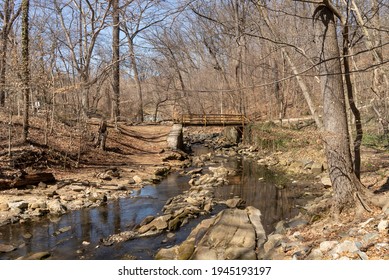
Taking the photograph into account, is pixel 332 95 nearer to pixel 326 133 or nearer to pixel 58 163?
pixel 326 133

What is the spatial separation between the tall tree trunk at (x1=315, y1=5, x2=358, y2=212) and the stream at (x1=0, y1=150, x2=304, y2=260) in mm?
2097

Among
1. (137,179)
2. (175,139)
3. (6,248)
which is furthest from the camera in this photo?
(175,139)

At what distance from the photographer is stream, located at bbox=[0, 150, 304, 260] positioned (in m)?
6.89

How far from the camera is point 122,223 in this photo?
28.5 feet

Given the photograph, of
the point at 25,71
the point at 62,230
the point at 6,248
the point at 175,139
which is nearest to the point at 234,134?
the point at 175,139

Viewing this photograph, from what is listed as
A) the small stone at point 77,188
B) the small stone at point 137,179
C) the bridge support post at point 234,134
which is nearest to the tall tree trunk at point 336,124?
the small stone at point 77,188

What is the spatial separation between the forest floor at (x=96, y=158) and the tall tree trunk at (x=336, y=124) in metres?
0.48

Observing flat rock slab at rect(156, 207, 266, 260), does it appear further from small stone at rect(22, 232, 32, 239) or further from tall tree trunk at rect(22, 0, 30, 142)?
tall tree trunk at rect(22, 0, 30, 142)

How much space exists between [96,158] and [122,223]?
296 inches

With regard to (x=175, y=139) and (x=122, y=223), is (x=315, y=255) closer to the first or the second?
(x=122, y=223)

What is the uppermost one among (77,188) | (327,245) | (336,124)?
(336,124)

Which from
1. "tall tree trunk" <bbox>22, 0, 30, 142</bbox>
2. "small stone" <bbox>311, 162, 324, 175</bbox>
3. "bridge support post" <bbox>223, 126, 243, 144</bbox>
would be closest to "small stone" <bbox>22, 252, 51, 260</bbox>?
"tall tree trunk" <bbox>22, 0, 30, 142</bbox>

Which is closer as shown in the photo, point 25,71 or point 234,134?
point 25,71

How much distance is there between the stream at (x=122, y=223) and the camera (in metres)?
6.89
